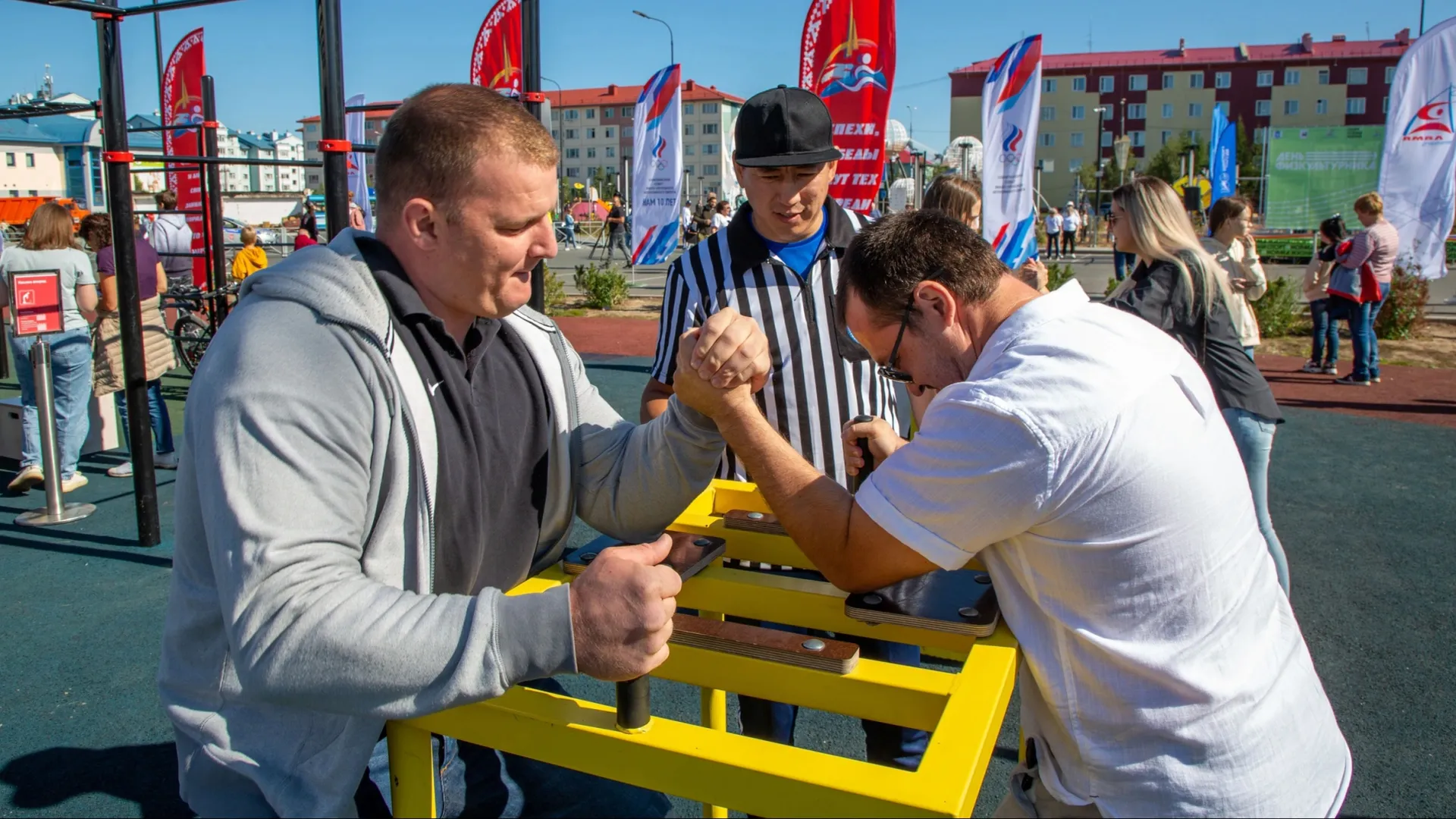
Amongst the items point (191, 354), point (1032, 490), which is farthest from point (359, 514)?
point (191, 354)

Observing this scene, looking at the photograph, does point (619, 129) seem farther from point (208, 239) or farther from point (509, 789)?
point (509, 789)

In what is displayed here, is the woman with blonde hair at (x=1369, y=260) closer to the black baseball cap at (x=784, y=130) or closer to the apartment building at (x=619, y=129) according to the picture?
the black baseball cap at (x=784, y=130)

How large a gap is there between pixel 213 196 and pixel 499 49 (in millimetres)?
3186

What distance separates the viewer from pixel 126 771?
3.38 meters

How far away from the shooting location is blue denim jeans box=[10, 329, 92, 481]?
6770mm

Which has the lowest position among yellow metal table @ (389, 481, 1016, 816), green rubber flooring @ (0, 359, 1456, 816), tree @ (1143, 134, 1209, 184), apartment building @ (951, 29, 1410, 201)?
green rubber flooring @ (0, 359, 1456, 816)

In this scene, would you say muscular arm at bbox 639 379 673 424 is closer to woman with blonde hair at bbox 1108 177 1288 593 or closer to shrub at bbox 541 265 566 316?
woman with blonde hair at bbox 1108 177 1288 593

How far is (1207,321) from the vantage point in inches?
173

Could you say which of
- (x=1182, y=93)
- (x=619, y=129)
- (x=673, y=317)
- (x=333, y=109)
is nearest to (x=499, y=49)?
(x=333, y=109)

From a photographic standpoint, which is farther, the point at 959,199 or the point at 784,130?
the point at 959,199

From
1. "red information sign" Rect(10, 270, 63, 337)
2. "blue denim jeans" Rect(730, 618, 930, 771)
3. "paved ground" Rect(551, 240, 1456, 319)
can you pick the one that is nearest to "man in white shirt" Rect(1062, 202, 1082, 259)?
"paved ground" Rect(551, 240, 1456, 319)

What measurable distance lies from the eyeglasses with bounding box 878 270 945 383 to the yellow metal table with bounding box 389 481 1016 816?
0.45m

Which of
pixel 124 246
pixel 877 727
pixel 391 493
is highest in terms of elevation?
pixel 124 246

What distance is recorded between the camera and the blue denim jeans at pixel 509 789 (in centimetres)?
166
